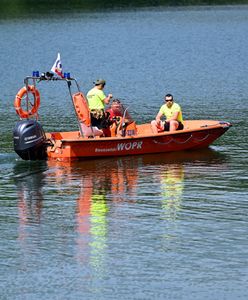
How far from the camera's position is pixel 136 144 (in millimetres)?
23688

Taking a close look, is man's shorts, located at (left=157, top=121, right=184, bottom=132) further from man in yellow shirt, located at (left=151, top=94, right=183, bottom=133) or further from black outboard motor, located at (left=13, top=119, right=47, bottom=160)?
black outboard motor, located at (left=13, top=119, right=47, bottom=160)

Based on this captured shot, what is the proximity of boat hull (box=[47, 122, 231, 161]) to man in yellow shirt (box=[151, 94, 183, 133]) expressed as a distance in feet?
0.95

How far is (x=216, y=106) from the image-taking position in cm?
3175

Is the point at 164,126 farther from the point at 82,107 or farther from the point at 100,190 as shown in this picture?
the point at 100,190

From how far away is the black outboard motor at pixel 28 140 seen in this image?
22797mm

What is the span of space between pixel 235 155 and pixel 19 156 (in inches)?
186

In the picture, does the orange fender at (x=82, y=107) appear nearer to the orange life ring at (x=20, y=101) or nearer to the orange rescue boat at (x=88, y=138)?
the orange rescue boat at (x=88, y=138)

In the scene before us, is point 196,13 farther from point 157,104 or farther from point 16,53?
point 157,104

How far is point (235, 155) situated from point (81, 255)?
341 inches

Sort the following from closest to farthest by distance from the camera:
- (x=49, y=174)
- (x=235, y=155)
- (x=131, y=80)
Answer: (x=49, y=174), (x=235, y=155), (x=131, y=80)

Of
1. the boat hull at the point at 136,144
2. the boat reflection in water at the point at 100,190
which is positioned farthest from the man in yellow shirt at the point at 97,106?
the boat reflection in water at the point at 100,190

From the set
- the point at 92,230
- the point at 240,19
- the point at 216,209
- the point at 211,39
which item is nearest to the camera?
the point at 92,230

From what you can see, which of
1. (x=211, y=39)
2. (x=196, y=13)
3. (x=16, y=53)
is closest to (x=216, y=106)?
(x=16, y=53)

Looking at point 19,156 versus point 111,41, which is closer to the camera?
point 19,156
